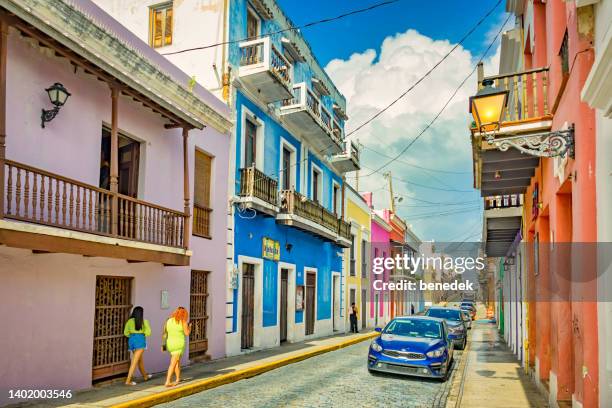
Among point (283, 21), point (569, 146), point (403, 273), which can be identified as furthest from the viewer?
point (403, 273)

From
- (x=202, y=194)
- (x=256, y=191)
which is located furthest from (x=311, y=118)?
(x=202, y=194)

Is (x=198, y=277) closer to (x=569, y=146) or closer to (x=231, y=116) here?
(x=231, y=116)

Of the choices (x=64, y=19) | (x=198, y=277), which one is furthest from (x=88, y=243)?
(x=198, y=277)

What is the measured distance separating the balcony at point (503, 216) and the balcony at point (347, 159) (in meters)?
8.61

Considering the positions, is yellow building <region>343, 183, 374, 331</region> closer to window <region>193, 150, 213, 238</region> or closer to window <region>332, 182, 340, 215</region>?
Result: window <region>332, 182, 340, 215</region>

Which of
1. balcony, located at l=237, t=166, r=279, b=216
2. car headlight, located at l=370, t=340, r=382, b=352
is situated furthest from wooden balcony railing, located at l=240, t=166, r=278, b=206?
car headlight, located at l=370, t=340, r=382, b=352

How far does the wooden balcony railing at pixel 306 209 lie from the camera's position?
18719 mm

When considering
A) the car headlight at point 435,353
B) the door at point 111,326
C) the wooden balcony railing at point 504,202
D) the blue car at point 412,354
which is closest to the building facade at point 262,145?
the door at point 111,326

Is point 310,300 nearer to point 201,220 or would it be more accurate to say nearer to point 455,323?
point 455,323

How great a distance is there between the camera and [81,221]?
32.1 ft

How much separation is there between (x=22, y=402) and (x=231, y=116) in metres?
9.43

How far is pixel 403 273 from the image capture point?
4497 centimetres

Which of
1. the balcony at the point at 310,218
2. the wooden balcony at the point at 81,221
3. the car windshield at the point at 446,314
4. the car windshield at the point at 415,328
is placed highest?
the balcony at the point at 310,218

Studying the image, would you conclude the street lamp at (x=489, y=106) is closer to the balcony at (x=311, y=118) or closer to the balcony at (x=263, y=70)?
the balcony at (x=263, y=70)
